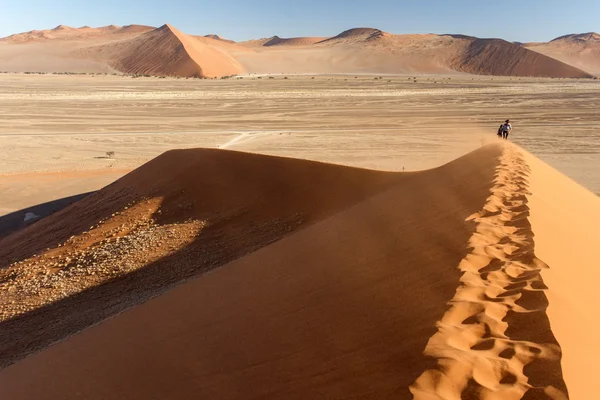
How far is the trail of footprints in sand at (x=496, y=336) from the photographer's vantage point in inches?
103

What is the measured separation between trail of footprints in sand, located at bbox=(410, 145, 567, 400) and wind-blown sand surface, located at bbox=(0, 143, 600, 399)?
0.4 inches

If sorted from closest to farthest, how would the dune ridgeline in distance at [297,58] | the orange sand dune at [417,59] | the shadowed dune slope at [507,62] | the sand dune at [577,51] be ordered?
the dune ridgeline in distance at [297,58], the shadowed dune slope at [507,62], the orange sand dune at [417,59], the sand dune at [577,51]

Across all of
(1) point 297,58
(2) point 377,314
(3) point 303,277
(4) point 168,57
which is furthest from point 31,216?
(1) point 297,58

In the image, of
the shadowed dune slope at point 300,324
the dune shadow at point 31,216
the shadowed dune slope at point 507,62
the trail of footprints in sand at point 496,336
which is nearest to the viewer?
the trail of footprints in sand at point 496,336

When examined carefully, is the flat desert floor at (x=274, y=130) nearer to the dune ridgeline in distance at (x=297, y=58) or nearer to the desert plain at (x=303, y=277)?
Answer: the desert plain at (x=303, y=277)

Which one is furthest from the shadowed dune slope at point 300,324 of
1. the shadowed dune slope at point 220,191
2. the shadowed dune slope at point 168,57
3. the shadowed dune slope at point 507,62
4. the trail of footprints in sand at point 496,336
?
the shadowed dune slope at point 507,62

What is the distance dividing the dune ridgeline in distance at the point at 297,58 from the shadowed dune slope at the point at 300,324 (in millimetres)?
83330

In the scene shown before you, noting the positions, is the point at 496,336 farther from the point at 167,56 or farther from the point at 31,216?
the point at 167,56

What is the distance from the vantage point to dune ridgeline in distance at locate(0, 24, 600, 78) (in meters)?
95.8

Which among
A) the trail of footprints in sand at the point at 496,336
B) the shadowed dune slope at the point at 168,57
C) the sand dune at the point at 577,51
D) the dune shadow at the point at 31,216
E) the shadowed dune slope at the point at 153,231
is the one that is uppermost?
the sand dune at the point at 577,51

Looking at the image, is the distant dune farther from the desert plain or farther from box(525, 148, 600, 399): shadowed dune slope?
box(525, 148, 600, 399): shadowed dune slope

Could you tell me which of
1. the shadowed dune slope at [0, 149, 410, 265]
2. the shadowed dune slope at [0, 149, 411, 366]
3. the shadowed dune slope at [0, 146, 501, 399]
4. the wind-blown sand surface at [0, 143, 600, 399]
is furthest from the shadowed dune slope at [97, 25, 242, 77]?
the shadowed dune slope at [0, 146, 501, 399]

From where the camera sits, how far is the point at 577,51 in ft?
458

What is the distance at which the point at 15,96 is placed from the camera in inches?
1817
